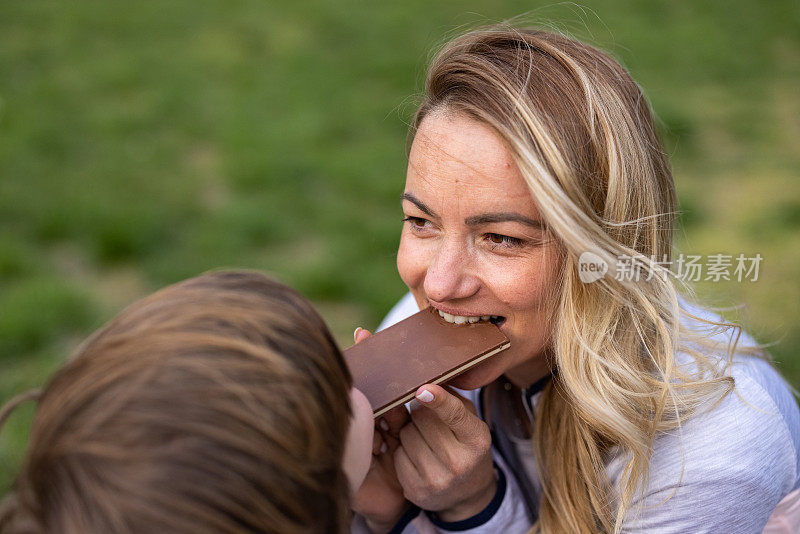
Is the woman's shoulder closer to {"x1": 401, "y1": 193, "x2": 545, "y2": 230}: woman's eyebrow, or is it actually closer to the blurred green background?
{"x1": 401, "y1": 193, "x2": 545, "y2": 230}: woman's eyebrow

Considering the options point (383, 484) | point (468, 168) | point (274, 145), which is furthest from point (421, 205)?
point (274, 145)

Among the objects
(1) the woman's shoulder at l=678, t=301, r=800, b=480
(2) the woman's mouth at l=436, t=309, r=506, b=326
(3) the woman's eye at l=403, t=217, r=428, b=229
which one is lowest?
(1) the woman's shoulder at l=678, t=301, r=800, b=480

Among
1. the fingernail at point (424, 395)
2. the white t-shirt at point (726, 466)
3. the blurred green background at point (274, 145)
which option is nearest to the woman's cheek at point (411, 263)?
the fingernail at point (424, 395)

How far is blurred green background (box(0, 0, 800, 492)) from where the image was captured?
4.65 metres

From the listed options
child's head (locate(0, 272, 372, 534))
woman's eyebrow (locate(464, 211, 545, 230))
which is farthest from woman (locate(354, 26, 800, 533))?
child's head (locate(0, 272, 372, 534))

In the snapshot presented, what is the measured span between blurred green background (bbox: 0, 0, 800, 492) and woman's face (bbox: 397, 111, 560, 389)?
60 cm

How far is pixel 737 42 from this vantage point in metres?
7.58

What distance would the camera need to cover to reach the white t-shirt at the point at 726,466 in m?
2.03

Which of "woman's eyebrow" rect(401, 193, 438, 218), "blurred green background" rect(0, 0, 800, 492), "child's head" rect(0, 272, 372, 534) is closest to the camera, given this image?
"child's head" rect(0, 272, 372, 534)

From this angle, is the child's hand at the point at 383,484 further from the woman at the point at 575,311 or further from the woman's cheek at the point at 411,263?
the woman's cheek at the point at 411,263

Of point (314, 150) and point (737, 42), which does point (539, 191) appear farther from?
point (737, 42)

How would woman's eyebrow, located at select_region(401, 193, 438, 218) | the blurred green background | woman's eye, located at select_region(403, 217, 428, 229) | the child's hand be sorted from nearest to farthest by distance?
woman's eyebrow, located at select_region(401, 193, 438, 218)
woman's eye, located at select_region(403, 217, 428, 229)
the child's hand
the blurred green background

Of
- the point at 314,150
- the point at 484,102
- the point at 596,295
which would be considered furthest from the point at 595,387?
the point at 314,150

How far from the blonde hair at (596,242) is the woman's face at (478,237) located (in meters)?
0.06
